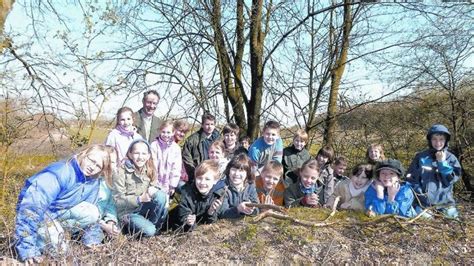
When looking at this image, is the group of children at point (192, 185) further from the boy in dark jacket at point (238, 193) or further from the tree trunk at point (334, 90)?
the tree trunk at point (334, 90)

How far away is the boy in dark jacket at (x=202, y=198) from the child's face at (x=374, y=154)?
240cm

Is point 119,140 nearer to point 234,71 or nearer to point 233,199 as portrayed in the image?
point 233,199

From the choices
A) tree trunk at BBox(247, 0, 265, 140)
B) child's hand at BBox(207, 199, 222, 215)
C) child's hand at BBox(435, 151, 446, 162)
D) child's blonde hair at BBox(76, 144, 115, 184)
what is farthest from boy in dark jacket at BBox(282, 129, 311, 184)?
child's blonde hair at BBox(76, 144, 115, 184)

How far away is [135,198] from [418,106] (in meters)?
6.03

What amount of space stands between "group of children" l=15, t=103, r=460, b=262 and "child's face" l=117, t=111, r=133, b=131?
12 mm

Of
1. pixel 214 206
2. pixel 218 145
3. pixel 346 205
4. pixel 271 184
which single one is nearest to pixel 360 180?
pixel 346 205

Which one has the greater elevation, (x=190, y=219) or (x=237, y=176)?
(x=237, y=176)

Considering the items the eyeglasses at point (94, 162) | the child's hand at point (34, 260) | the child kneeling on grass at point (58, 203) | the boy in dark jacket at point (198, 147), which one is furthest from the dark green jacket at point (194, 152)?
the child's hand at point (34, 260)

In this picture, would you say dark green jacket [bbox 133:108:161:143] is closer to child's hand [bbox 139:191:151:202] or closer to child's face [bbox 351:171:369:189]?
child's hand [bbox 139:191:151:202]

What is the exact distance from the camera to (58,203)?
165 inches

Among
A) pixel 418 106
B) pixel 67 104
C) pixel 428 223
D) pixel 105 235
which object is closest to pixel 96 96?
pixel 67 104

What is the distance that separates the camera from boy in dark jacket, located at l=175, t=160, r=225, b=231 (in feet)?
15.5

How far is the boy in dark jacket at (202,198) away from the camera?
15.5 ft

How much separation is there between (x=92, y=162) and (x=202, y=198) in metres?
1.21
